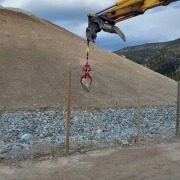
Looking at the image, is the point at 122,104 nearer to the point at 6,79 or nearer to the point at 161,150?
the point at 6,79

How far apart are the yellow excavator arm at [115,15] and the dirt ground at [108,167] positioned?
3.35 meters

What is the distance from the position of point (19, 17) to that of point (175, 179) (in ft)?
124

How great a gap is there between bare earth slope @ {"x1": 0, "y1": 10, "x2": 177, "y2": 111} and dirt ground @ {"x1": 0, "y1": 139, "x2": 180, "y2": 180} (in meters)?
13.8

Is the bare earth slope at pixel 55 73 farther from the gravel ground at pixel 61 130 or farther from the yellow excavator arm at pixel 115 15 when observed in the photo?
the yellow excavator arm at pixel 115 15

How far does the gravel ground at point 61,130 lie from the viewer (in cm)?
1277

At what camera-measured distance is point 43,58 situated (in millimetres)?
33531

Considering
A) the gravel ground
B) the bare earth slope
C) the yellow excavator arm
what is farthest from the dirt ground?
the bare earth slope

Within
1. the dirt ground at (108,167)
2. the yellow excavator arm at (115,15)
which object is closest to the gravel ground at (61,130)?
the dirt ground at (108,167)

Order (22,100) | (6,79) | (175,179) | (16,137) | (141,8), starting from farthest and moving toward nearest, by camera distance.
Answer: (6,79)
(22,100)
(16,137)
(141,8)
(175,179)

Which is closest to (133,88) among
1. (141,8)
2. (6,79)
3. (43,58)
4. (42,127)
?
(43,58)

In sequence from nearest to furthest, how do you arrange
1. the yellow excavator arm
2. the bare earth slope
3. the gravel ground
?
the yellow excavator arm → the gravel ground → the bare earth slope

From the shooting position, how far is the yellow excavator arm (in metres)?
11.1

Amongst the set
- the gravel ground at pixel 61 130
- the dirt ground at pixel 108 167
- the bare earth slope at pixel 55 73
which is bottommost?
the dirt ground at pixel 108 167

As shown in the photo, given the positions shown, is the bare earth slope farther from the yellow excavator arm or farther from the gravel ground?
the yellow excavator arm
